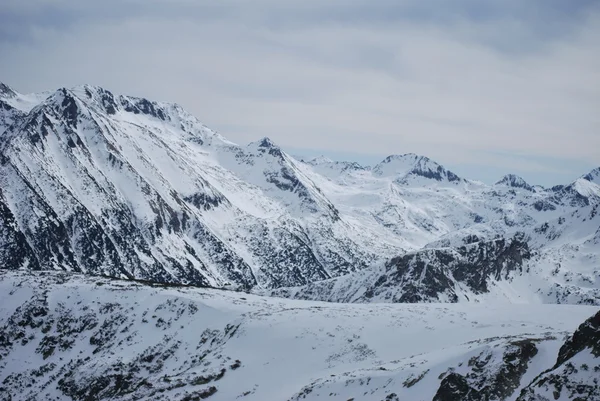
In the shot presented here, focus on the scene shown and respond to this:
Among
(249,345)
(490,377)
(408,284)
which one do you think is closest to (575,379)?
(490,377)

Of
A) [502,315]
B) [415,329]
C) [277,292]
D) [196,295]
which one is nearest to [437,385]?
[415,329]

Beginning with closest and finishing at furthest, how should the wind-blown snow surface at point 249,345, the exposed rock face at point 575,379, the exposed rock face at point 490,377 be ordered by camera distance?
1. the exposed rock face at point 575,379
2. the exposed rock face at point 490,377
3. the wind-blown snow surface at point 249,345

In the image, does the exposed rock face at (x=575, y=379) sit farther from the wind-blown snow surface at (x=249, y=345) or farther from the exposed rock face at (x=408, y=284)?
the exposed rock face at (x=408, y=284)

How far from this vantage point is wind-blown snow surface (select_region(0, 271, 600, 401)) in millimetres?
46844

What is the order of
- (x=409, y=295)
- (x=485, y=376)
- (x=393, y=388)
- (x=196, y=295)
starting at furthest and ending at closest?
1. (x=409, y=295)
2. (x=196, y=295)
3. (x=393, y=388)
4. (x=485, y=376)

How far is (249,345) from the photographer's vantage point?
232 ft

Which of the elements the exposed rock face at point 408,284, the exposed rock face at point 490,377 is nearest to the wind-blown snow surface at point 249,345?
the exposed rock face at point 490,377

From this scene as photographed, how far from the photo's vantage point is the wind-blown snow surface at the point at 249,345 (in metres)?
46.8

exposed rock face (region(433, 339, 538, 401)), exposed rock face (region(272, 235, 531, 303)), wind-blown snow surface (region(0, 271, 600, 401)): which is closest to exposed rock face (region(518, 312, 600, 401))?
wind-blown snow surface (region(0, 271, 600, 401))

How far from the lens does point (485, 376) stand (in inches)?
1649

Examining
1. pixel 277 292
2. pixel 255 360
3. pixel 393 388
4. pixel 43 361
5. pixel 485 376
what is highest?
pixel 485 376

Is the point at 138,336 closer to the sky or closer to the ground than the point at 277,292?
closer to the sky

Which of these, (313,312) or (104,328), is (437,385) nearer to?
(313,312)

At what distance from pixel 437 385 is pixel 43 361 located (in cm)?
5842
